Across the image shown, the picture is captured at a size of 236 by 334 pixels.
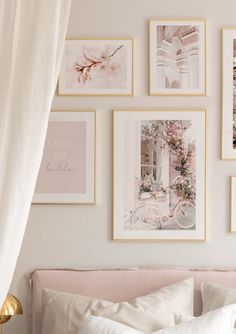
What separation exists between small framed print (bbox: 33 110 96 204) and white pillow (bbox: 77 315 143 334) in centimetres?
68

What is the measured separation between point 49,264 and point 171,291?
62 centimetres

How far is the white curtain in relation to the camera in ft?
4.84

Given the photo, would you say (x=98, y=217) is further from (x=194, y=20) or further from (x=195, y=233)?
(x=194, y=20)

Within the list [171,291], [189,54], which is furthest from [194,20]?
[171,291]

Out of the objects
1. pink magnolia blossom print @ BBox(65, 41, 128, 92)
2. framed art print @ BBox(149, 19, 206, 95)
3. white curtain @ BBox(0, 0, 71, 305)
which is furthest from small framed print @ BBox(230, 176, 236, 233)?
white curtain @ BBox(0, 0, 71, 305)

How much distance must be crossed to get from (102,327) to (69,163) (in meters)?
0.88

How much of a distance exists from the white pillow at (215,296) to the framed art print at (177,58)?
93cm

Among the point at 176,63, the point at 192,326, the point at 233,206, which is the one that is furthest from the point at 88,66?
the point at 192,326

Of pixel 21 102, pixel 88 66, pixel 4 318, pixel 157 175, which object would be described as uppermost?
pixel 88 66

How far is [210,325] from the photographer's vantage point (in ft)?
7.79

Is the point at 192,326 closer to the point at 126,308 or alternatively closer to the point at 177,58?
the point at 126,308

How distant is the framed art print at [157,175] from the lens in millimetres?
2961

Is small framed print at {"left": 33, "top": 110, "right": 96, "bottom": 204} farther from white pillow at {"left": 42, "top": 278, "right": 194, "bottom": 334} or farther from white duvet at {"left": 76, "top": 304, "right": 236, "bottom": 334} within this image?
white duvet at {"left": 76, "top": 304, "right": 236, "bottom": 334}

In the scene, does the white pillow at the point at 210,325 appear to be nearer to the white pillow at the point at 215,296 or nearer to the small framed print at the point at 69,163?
the white pillow at the point at 215,296
